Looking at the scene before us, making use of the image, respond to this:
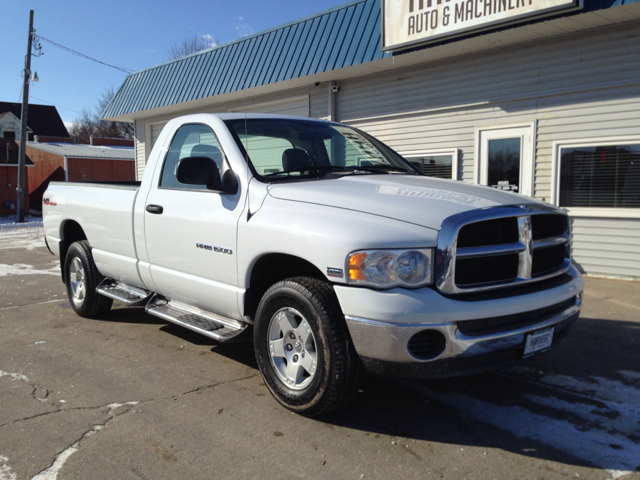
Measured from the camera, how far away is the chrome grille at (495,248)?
9.66 ft

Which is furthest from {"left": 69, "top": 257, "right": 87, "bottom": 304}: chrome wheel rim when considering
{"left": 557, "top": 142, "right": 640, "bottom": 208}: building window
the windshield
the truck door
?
{"left": 557, "top": 142, "right": 640, "bottom": 208}: building window

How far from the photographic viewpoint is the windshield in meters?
4.07

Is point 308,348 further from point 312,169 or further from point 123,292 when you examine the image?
point 123,292

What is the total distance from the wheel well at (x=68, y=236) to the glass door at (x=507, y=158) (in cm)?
621

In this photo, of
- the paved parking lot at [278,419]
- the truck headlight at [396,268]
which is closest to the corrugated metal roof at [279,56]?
the paved parking lot at [278,419]

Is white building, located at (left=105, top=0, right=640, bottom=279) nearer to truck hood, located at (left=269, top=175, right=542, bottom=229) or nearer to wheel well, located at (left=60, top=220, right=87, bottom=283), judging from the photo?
truck hood, located at (left=269, top=175, right=542, bottom=229)

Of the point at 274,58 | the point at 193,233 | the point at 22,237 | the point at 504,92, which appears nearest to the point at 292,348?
the point at 193,233

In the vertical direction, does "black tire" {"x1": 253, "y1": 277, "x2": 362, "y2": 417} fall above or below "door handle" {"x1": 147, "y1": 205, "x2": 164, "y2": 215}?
below

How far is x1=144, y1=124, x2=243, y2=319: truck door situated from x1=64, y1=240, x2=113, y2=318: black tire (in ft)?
4.50

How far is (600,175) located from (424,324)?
6552 millimetres

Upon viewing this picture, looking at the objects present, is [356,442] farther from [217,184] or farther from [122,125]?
[122,125]

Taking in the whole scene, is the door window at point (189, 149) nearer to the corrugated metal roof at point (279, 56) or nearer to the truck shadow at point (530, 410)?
the truck shadow at point (530, 410)

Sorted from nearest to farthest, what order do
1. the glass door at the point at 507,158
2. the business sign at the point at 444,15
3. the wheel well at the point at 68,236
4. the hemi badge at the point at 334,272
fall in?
the hemi badge at the point at 334,272, the wheel well at the point at 68,236, the business sign at the point at 444,15, the glass door at the point at 507,158

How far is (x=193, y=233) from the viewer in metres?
4.15
